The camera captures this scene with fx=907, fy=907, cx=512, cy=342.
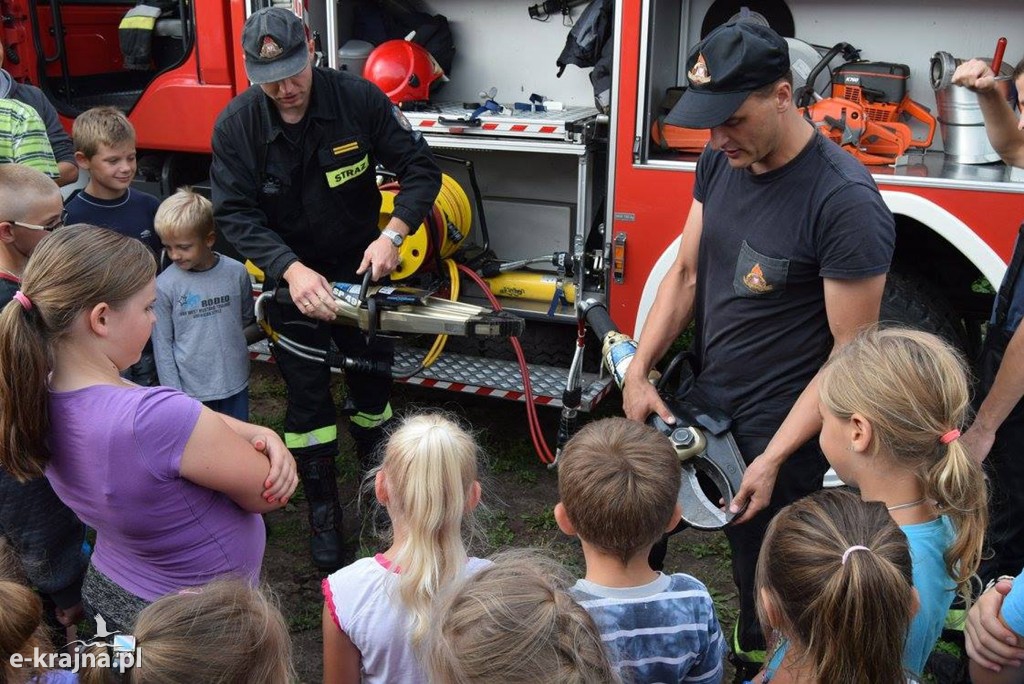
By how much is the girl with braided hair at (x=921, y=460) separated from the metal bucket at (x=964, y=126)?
2.43 m

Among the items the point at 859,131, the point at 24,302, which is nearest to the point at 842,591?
the point at 24,302

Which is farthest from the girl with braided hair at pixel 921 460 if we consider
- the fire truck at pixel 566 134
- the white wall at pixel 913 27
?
the white wall at pixel 913 27

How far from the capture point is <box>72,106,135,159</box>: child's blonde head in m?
3.62

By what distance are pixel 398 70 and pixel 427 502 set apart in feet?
11.0

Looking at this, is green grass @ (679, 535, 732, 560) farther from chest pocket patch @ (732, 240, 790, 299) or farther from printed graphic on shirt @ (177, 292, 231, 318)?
printed graphic on shirt @ (177, 292, 231, 318)

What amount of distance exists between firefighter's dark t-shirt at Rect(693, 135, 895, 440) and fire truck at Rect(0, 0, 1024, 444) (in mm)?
A: 831

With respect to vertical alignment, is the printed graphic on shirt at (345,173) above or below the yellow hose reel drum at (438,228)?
above

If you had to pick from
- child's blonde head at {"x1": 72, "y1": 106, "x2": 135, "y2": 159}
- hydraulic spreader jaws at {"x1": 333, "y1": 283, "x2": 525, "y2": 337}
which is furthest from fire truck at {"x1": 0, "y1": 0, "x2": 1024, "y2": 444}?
child's blonde head at {"x1": 72, "y1": 106, "x2": 135, "y2": 159}

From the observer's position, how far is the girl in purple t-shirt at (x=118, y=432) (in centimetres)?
180

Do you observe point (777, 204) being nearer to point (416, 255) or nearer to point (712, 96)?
point (712, 96)

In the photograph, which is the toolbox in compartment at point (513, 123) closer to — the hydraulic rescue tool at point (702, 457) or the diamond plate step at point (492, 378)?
the diamond plate step at point (492, 378)

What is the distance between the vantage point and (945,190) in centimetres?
369

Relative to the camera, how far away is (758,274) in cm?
233

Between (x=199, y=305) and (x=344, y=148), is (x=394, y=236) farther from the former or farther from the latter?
(x=199, y=305)
